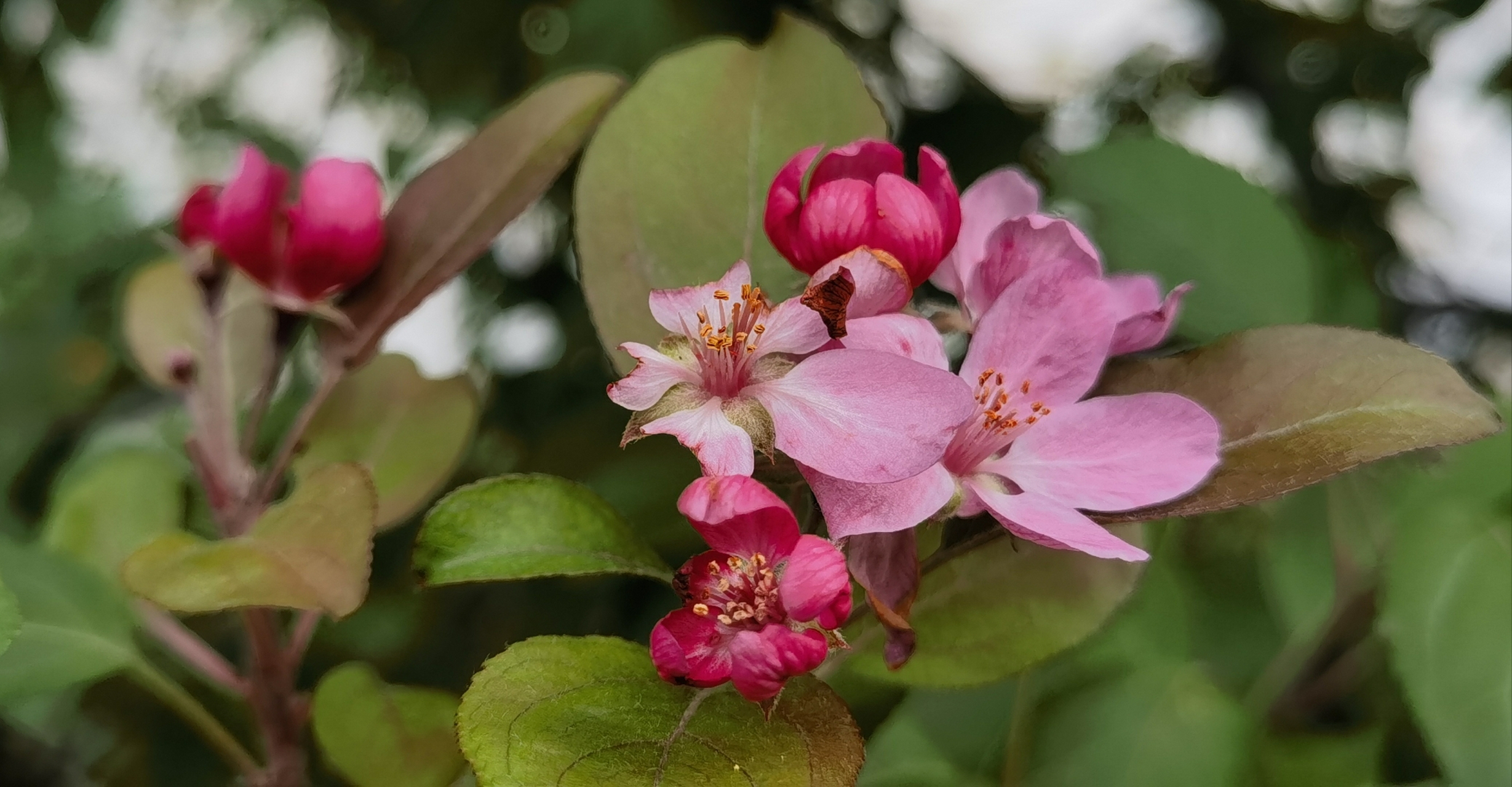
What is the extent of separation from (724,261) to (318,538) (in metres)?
0.20

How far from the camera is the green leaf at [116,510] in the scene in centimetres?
63

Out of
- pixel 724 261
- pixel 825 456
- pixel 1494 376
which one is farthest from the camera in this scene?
pixel 1494 376

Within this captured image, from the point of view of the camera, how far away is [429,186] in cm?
47

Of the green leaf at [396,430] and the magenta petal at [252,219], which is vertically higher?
the magenta petal at [252,219]

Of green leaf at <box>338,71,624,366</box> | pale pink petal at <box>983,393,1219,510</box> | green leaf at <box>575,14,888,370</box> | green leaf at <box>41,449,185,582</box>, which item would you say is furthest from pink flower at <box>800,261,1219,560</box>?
green leaf at <box>41,449,185,582</box>

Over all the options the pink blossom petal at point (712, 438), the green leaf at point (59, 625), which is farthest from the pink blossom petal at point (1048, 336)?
the green leaf at point (59, 625)

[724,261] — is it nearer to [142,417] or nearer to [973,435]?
[973,435]

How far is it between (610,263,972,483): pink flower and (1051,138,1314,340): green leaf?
1.21 ft

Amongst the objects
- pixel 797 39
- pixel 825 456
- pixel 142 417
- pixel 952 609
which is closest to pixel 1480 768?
pixel 952 609

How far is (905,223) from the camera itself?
32cm

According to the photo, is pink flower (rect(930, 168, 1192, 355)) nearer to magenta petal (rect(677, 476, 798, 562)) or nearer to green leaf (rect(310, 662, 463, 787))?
magenta petal (rect(677, 476, 798, 562))

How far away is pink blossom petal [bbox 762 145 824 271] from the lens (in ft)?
1.10

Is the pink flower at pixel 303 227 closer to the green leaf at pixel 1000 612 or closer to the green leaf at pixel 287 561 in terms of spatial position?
the green leaf at pixel 287 561

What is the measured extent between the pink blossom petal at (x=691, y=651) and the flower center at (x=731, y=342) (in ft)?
0.27
